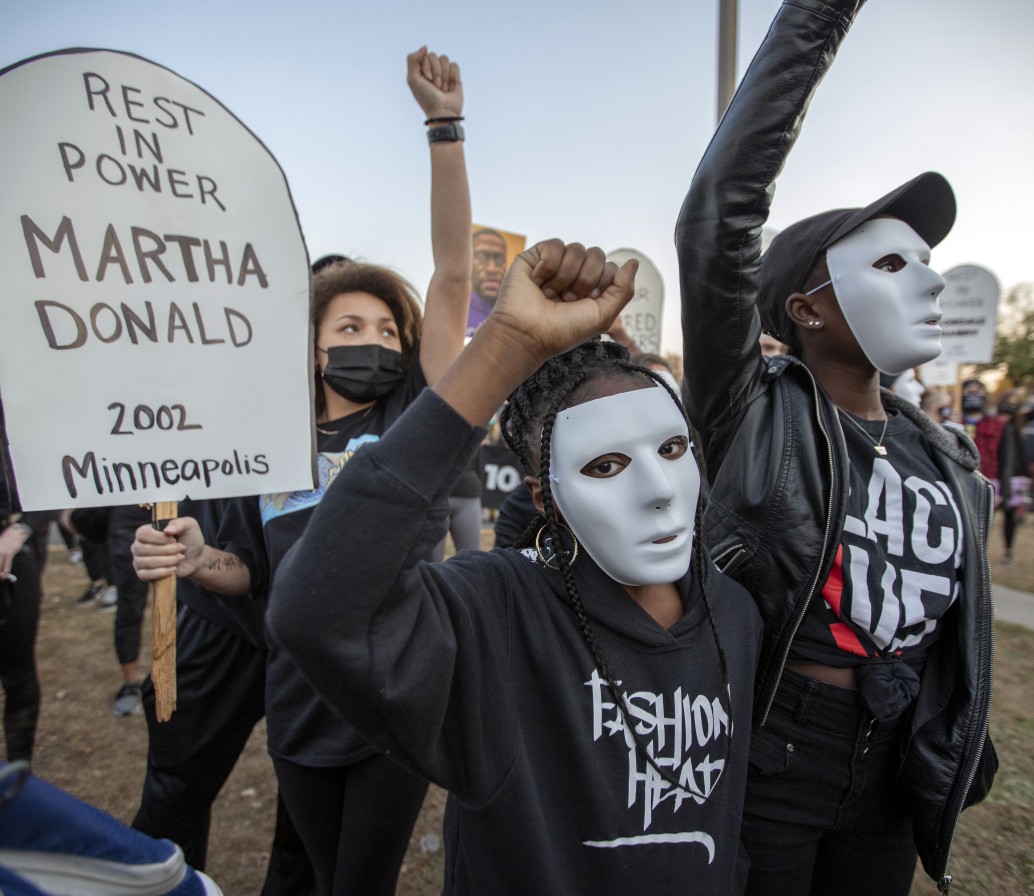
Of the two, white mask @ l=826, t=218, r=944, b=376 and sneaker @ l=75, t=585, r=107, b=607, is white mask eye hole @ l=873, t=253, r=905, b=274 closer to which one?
white mask @ l=826, t=218, r=944, b=376

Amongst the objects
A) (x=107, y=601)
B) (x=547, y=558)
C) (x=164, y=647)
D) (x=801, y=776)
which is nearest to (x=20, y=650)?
(x=164, y=647)

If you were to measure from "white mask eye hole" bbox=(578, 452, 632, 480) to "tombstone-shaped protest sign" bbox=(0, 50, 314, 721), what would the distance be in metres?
0.91

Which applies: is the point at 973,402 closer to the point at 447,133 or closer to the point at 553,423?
the point at 447,133

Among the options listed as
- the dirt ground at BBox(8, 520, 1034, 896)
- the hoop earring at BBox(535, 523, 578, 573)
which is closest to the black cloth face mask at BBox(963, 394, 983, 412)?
the dirt ground at BBox(8, 520, 1034, 896)

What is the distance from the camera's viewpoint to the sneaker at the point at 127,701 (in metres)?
3.77

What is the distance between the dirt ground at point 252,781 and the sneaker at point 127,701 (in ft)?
0.18

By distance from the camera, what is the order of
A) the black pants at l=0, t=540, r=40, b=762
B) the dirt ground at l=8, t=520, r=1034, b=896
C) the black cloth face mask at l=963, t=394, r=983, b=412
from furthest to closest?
the black cloth face mask at l=963, t=394, r=983, b=412
the black pants at l=0, t=540, r=40, b=762
the dirt ground at l=8, t=520, r=1034, b=896

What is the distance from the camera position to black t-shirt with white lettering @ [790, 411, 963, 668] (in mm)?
1402

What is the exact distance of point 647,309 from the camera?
208 inches

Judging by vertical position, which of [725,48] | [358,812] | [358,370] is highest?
[725,48]

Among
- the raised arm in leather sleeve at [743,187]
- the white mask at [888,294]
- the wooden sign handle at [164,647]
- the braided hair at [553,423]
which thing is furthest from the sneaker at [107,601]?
the white mask at [888,294]

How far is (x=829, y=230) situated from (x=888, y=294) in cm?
22

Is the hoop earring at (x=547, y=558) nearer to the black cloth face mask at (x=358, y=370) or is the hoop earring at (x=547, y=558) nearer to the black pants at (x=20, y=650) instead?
the black cloth face mask at (x=358, y=370)

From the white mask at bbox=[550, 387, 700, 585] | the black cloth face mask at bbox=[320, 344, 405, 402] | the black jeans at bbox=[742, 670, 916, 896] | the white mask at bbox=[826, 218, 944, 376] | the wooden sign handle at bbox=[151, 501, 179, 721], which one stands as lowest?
the black jeans at bbox=[742, 670, 916, 896]
